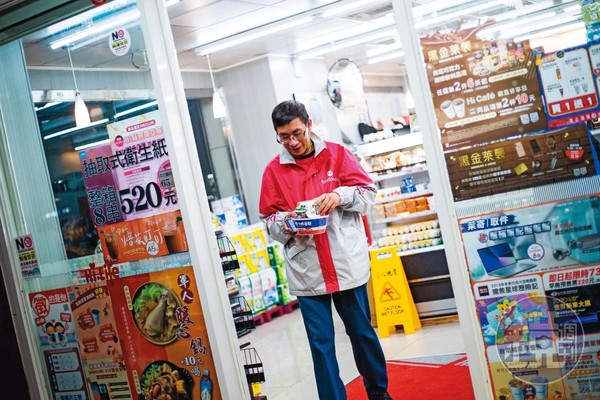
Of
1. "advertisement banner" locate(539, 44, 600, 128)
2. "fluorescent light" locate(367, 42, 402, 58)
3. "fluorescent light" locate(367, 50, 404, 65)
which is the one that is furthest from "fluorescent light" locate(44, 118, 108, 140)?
"fluorescent light" locate(367, 50, 404, 65)

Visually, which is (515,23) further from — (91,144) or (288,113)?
(91,144)

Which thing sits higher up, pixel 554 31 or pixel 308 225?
pixel 554 31

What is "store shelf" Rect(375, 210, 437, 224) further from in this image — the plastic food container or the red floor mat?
Answer: the plastic food container

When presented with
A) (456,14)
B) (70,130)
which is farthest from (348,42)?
(456,14)

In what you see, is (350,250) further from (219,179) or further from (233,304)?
(219,179)

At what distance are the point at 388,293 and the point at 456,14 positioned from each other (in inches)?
154

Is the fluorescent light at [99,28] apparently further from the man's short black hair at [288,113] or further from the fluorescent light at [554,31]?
the fluorescent light at [554,31]

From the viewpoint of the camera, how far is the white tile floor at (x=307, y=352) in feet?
17.8

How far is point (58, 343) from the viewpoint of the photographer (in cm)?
466

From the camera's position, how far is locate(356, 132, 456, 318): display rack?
670 centimetres

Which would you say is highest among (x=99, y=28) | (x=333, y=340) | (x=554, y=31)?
(x=99, y=28)

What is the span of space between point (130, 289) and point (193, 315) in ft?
1.54

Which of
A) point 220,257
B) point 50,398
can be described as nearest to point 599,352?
point 220,257

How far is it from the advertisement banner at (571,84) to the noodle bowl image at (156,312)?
230 cm
